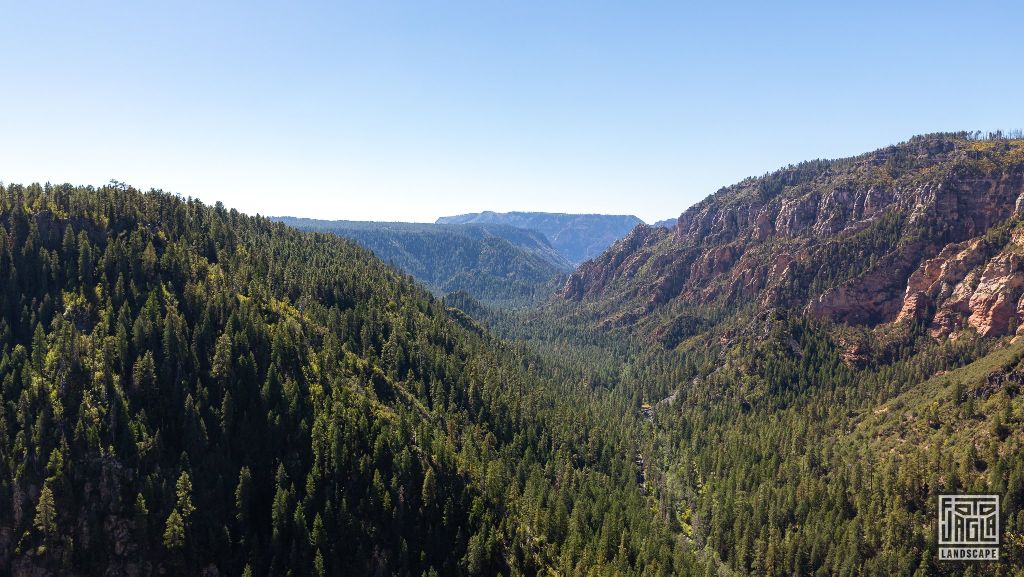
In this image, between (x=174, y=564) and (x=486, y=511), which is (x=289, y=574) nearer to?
(x=174, y=564)

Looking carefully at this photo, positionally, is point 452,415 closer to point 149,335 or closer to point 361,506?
point 361,506

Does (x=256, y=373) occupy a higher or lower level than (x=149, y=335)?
lower

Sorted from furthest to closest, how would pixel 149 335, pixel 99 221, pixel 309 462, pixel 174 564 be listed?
pixel 99 221 → pixel 149 335 → pixel 309 462 → pixel 174 564

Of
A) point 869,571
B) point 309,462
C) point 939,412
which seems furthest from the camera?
point 939,412

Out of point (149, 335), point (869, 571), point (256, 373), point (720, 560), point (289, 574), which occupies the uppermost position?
point (149, 335)

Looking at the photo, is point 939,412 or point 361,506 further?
point 939,412

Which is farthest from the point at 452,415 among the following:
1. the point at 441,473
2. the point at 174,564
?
the point at 174,564
